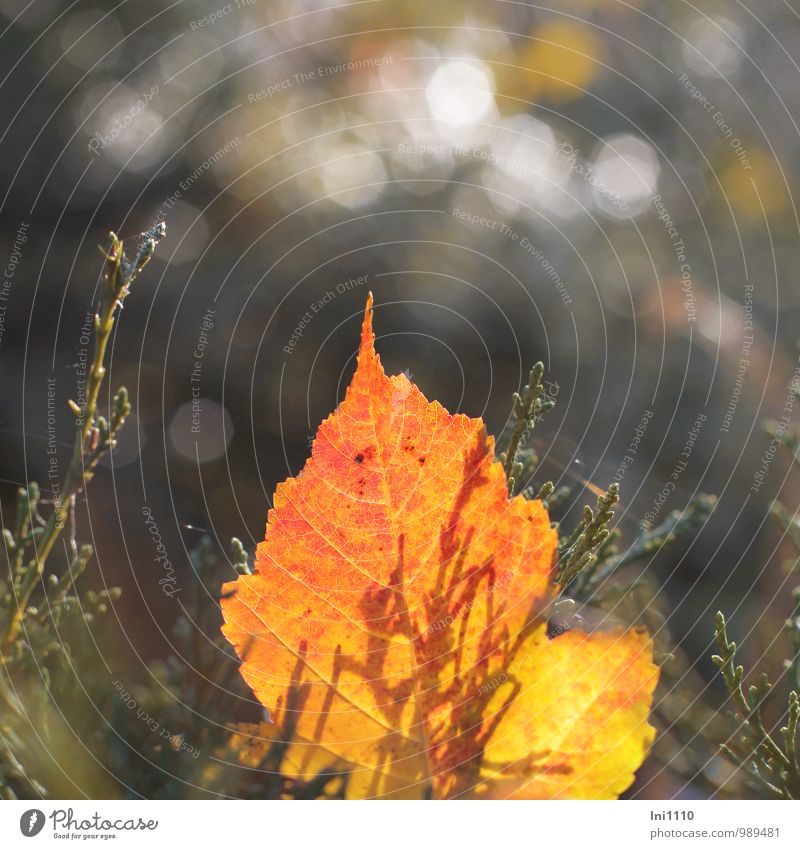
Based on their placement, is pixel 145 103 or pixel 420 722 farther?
pixel 145 103

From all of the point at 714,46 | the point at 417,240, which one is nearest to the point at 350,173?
the point at 417,240

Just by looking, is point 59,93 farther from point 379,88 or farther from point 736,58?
point 736,58

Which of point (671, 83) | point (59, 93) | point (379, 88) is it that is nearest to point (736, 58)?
point (671, 83)

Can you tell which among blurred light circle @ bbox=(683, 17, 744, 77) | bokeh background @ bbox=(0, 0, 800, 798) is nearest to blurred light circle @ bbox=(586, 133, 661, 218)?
bokeh background @ bbox=(0, 0, 800, 798)

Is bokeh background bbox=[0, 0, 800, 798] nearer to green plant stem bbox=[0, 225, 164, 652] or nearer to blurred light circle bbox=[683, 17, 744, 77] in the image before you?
blurred light circle bbox=[683, 17, 744, 77]

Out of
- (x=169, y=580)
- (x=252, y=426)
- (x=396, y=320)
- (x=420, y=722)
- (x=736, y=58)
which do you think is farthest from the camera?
(x=736, y=58)

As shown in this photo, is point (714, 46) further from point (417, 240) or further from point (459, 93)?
point (417, 240)
